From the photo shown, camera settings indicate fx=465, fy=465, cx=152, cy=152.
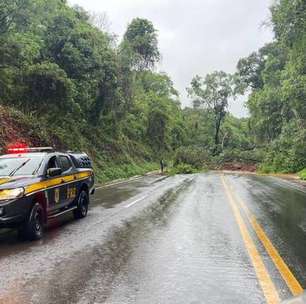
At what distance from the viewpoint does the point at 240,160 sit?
59906 mm

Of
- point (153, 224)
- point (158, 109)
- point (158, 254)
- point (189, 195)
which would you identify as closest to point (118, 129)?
point (158, 109)

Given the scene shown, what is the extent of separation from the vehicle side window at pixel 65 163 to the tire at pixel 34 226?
2.18 metres

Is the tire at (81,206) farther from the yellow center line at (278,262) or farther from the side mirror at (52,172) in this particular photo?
the yellow center line at (278,262)

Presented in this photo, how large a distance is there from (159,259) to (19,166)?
14.7ft

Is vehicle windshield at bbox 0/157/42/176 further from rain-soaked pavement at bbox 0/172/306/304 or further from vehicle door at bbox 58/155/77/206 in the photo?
rain-soaked pavement at bbox 0/172/306/304

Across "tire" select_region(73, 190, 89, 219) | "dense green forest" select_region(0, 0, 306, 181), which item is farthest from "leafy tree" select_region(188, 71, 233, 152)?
"tire" select_region(73, 190, 89, 219)

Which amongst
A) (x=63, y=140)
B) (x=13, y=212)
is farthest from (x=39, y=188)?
(x=63, y=140)

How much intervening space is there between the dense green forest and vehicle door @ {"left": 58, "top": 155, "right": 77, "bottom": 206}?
1030cm

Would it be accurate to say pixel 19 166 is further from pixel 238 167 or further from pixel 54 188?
pixel 238 167

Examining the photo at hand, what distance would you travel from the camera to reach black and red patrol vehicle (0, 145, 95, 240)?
855 centimetres

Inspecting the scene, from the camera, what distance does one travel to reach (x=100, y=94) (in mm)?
33406

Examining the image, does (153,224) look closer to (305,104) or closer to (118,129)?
(305,104)

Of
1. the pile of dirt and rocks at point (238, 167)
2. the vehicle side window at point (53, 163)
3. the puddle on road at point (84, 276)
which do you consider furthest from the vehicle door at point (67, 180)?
the pile of dirt and rocks at point (238, 167)

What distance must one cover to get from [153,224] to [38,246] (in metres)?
3.23
